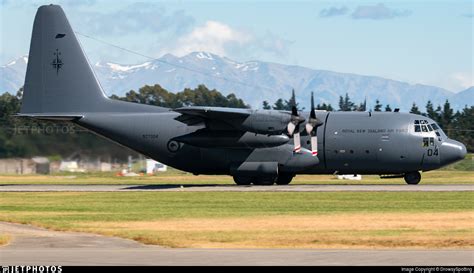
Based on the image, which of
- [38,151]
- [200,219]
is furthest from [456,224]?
[38,151]

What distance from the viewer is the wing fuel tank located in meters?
48.7

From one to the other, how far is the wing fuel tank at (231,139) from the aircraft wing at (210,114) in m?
1.11

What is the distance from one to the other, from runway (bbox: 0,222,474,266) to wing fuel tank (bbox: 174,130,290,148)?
25.6 m

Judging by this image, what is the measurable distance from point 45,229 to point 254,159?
2188 centimetres

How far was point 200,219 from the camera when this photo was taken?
32.0 metres

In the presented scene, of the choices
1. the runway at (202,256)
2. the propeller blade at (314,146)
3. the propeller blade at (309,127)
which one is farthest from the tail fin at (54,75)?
the runway at (202,256)

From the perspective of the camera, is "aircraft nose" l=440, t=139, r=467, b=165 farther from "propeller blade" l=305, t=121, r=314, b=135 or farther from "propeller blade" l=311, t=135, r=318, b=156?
"propeller blade" l=305, t=121, r=314, b=135

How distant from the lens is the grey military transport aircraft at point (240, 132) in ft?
159

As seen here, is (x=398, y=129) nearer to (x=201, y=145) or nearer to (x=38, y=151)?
(x=201, y=145)

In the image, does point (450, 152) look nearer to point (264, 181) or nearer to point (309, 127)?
point (309, 127)

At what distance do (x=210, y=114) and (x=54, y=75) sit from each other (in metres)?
10.1

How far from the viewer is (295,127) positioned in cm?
4828

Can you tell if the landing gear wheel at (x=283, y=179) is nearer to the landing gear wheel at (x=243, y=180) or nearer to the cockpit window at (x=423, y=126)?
the landing gear wheel at (x=243, y=180)

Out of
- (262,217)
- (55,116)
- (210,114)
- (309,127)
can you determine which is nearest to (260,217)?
(262,217)
